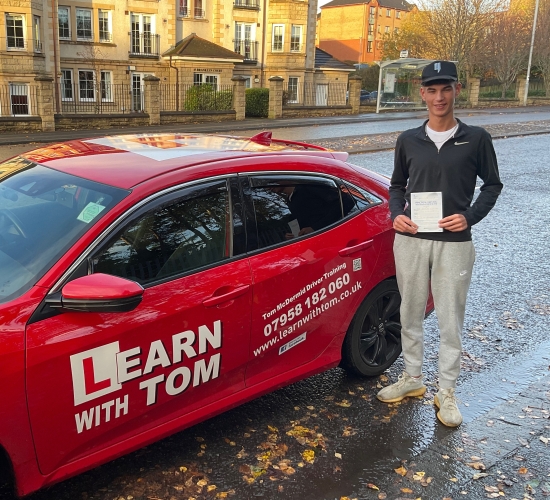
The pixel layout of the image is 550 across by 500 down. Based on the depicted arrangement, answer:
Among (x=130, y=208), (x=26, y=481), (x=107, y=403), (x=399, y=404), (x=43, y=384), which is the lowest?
(x=399, y=404)

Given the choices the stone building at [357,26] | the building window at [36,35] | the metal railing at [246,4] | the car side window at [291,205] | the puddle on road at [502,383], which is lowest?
the puddle on road at [502,383]

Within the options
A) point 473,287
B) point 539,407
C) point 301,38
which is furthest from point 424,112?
point 539,407

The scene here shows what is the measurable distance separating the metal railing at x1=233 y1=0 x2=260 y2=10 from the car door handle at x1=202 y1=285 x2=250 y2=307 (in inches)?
1602

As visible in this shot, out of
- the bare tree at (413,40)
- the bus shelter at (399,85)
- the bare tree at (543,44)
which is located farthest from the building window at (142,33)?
the bare tree at (543,44)

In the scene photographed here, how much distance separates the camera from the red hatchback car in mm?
2643

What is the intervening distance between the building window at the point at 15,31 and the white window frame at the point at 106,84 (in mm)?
5746

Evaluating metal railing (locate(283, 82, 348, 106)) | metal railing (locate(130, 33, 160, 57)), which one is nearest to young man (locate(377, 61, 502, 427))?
metal railing (locate(130, 33, 160, 57))

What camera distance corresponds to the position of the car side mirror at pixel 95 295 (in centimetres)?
262

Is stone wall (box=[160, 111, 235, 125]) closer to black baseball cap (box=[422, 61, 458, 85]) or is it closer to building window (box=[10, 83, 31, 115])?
building window (box=[10, 83, 31, 115])

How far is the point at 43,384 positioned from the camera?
258cm

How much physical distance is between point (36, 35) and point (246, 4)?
15.0 metres

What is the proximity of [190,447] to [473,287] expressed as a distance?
4105 millimetres

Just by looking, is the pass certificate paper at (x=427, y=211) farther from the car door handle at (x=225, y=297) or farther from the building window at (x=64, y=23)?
the building window at (x=64, y=23)

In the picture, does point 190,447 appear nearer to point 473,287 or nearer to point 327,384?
point 327,384
